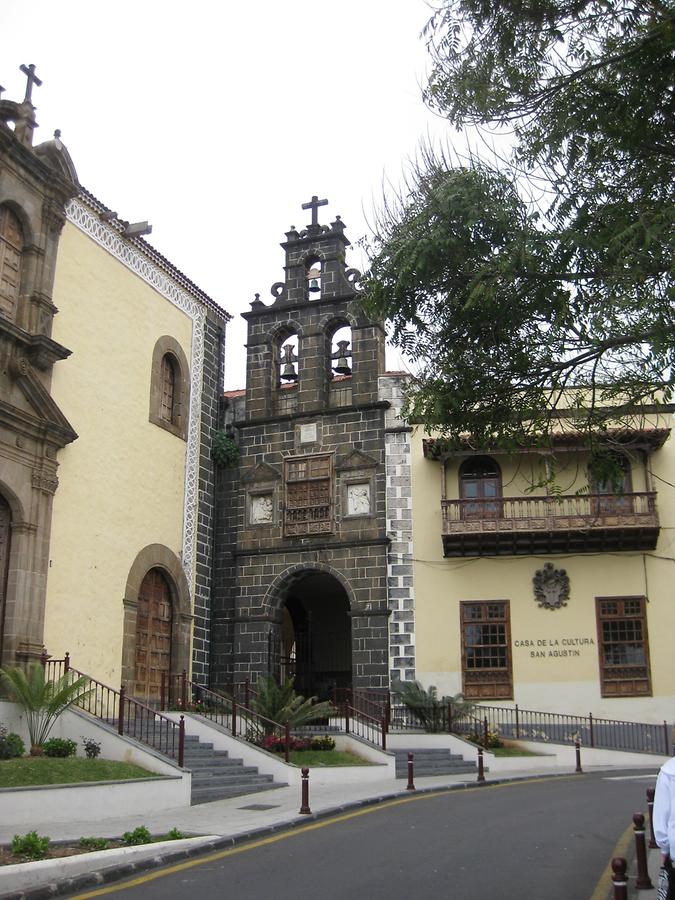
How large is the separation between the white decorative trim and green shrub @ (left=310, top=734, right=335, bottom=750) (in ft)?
18.2

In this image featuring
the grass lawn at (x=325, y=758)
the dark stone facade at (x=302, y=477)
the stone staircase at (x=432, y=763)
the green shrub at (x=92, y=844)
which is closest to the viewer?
the green shrub at (x=92, y=844)

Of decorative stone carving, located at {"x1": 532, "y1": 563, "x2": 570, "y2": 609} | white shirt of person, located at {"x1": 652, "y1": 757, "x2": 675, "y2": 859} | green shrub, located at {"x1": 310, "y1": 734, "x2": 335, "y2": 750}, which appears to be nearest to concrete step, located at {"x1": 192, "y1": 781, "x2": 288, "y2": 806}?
green shrub, located at {"x1": 310, "y1": 734, "x2": 335, "y2": 750}

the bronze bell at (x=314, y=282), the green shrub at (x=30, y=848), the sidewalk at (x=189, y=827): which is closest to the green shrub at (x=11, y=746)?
the sidewalk at (x=189, y=827)

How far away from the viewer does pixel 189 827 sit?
11805mm

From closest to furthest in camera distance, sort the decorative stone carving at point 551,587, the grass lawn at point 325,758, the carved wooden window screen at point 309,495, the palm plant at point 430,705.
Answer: the grass lawn at point 325,758 < the palm plant at point 430,705 < the decorative stone carving at point 551,587 < the carved wooden window screen at point 309,495

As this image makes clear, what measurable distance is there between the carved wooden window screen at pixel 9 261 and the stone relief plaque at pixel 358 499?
9.07m

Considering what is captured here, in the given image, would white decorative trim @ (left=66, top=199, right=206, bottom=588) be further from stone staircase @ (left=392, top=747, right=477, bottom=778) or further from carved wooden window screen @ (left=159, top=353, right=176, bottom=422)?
stone staircase @ (left=392, top=747, right=477, bottom=778)

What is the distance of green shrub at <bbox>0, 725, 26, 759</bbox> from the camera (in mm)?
13859

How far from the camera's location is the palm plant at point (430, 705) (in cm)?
2138

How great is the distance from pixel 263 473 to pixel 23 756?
1120 centimetres

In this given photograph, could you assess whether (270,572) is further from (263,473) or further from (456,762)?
(456,762)

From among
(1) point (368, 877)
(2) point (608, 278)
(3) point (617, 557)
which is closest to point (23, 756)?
(1) point (368, 877)

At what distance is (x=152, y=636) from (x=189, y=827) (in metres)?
9.69

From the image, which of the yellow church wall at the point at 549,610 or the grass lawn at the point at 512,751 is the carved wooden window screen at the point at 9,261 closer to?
the yellow church wall at the point at 549,610
